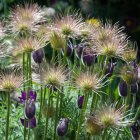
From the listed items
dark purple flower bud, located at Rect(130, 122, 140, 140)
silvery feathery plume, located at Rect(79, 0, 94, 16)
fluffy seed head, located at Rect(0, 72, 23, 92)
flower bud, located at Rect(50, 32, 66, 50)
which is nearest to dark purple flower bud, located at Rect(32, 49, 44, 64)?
flower bud, located at Rect(50, 32, 66, 50)

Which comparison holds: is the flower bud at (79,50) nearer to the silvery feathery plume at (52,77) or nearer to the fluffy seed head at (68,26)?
the fluffy seed head at (68,26)

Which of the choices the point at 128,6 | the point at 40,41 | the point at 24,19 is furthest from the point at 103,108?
the point at 128,6

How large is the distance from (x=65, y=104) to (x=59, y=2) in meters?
2.64

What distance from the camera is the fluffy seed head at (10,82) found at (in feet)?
5.67

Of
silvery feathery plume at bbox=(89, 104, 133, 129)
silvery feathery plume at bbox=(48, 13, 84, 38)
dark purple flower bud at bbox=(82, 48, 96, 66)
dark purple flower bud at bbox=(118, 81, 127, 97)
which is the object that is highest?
silvery feathery plume at bbox=(48, 13, 84, 38)

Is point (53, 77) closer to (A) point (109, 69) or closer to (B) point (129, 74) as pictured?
(B) point (129, 74)

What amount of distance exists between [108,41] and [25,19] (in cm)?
33

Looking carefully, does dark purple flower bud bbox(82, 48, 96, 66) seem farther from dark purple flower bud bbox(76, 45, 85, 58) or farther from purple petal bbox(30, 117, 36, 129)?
purple petal bbox(30, 117, 36, 129)

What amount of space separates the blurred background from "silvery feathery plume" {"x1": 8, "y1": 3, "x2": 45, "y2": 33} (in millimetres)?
2497

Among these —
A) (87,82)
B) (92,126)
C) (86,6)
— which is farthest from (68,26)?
(86,6)

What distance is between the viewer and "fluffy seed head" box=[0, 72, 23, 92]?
1.73 metres

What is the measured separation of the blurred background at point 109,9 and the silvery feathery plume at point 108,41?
2.63 m

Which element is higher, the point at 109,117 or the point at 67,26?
the point at 67,26

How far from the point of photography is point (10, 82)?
5.69 feet
